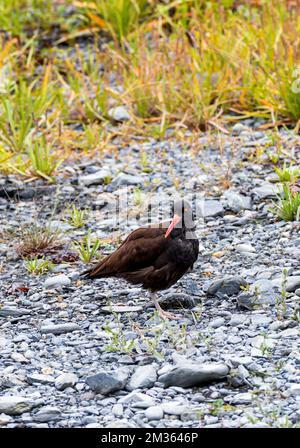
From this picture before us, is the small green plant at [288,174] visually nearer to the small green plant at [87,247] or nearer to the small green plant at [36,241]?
the small green plant at [87,247]

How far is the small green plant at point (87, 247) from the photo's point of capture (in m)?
5.83

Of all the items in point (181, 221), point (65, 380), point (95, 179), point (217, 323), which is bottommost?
point (95, 179)

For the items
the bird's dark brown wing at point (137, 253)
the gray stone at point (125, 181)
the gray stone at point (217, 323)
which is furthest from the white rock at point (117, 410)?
the gray stone at point (125, 181)

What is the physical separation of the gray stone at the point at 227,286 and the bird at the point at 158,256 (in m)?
0.20

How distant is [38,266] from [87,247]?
1.07 ft

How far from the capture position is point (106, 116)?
8.26 meters

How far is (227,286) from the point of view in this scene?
511 cm

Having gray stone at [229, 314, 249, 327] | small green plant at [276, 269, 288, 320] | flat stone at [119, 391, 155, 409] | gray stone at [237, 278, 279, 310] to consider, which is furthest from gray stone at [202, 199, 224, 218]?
flat stone at [119, 391, 155, 409]

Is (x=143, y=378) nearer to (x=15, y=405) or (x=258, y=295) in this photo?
(x=15, y=405)

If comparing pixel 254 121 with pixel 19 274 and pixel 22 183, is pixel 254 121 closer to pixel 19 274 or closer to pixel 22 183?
pixel 22 183

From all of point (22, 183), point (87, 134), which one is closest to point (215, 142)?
point (87, 134)

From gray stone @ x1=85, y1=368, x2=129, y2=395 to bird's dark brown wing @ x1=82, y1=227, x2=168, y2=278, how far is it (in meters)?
0.96

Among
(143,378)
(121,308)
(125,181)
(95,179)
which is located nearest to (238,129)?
(125,181)
